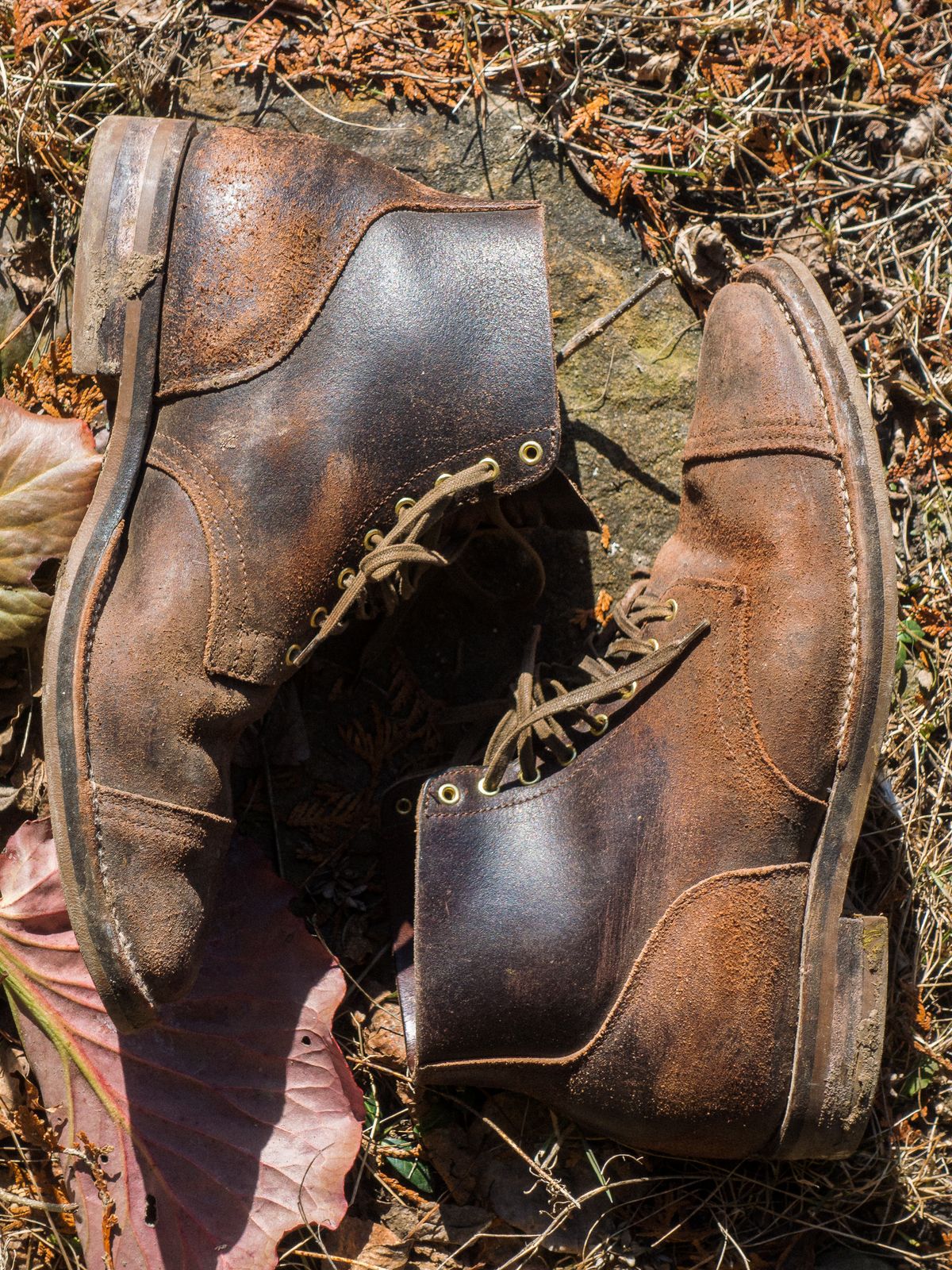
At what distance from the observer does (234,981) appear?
7.32 ft

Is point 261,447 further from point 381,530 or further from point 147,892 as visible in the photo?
point 147,892

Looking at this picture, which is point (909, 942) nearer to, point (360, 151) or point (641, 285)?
point (641, 285)

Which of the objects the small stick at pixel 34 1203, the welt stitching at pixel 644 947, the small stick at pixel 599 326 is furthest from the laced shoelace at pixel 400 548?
the small stick at pixel 34 1203

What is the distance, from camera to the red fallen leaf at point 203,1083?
2.19 meters

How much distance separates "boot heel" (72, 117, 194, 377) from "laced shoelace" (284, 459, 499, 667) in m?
0.52

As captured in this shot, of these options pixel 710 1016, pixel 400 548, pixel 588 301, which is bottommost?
pixel 710 1016

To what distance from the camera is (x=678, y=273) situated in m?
2.44

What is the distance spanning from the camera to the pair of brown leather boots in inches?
74.9

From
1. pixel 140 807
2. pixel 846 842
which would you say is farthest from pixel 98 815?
pixel 846 842

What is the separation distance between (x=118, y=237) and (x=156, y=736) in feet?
2.66

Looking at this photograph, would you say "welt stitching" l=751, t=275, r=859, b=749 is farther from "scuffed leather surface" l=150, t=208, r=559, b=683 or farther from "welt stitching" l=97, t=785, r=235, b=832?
"welt stitching" l=97, t=785, r=235, b=832

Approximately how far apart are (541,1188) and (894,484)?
1591 millimetres

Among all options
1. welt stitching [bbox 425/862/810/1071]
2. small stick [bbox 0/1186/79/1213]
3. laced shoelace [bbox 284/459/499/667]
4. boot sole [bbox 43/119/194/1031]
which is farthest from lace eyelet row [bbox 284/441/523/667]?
small stick [bbox 0/1186/79/1213]

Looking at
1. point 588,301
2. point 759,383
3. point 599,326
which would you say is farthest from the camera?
point 588,301
